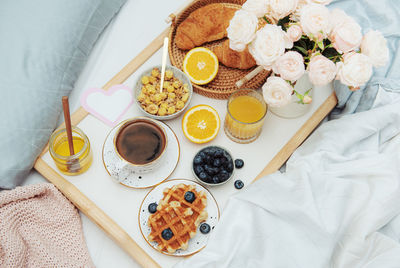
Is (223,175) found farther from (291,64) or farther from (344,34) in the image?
(344,34)

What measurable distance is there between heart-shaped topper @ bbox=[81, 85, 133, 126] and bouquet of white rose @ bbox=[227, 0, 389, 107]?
0.47 metres

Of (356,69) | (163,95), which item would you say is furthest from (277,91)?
(163,95)

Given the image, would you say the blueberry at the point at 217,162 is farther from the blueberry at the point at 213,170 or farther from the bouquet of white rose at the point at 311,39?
the bouquet of white rose at the point at 311,39

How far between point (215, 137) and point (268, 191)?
0.85 ft

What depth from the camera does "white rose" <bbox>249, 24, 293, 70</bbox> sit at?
3.02 ft

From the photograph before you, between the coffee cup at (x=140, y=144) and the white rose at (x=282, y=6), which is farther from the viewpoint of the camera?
the coffee cup at (x=140, y=144)

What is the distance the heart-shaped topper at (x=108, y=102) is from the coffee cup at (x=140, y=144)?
0.11 meters

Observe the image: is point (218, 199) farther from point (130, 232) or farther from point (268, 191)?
point (130, 232)

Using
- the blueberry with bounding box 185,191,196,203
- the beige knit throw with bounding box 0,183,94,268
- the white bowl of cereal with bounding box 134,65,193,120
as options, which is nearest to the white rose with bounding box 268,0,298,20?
the white bowl of cereal with bounding box 134,65,193,120

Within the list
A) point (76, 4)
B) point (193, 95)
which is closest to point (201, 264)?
point (193, 95)

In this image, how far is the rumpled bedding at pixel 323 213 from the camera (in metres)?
1.01

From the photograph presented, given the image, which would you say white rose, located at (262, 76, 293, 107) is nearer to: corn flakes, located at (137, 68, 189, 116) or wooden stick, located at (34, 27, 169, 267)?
corn flakes, located at (137, 68, 189, 116)

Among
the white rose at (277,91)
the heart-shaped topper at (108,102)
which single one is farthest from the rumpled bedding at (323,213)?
the heart-shaped topper at (108,102)

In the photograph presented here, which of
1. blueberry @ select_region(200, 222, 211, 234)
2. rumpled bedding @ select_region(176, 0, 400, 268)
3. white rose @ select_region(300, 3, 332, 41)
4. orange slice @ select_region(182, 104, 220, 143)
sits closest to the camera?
white rose @ select_region(300, 3, 332, 41)
